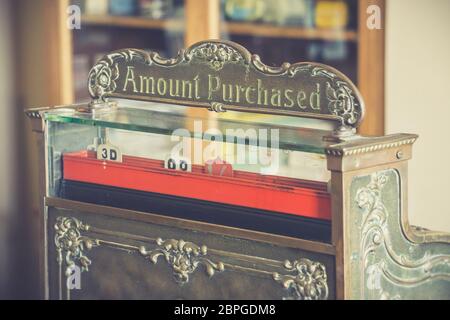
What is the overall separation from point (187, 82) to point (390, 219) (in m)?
0.52

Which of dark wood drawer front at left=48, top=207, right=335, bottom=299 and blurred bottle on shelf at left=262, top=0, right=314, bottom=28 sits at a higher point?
blurred bottle on shelf at left=262, top=0, right=314, bottom=28

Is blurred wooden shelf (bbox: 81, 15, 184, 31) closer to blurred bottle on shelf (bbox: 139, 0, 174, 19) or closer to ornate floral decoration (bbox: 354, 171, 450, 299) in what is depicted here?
blurred bottle on shelf (bbox: 139, 0, 174, 19)

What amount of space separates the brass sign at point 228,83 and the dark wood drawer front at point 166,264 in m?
0.27

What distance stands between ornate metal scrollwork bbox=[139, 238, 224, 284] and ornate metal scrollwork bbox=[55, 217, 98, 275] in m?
0.19

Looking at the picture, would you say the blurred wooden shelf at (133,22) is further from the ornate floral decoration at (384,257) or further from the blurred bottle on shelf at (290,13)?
the ornate floral decoration at (384,257)

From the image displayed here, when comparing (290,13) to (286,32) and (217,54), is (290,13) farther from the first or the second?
(217,54)

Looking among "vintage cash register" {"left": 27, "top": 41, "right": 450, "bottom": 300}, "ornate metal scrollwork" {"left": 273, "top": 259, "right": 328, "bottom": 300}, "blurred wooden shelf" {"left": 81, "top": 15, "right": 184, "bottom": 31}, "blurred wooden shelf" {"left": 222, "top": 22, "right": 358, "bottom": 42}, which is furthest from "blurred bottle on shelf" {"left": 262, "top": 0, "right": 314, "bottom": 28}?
"ornate metal scrollwork" {"left": 273, "top": 259, "right": 328, "bottom": 300}

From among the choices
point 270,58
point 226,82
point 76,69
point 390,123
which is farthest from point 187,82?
point 76,69

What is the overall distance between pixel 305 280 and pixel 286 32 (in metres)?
1.56

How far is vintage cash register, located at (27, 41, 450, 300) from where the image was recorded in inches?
64.8

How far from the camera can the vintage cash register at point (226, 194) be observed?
5.40 feet

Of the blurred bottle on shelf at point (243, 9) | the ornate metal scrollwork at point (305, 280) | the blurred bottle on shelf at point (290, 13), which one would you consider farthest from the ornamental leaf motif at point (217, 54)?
the blurred bottle on shelf at point (243, 9)

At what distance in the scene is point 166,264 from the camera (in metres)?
1.86

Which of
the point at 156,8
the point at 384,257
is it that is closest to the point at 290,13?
the point at 156,8
